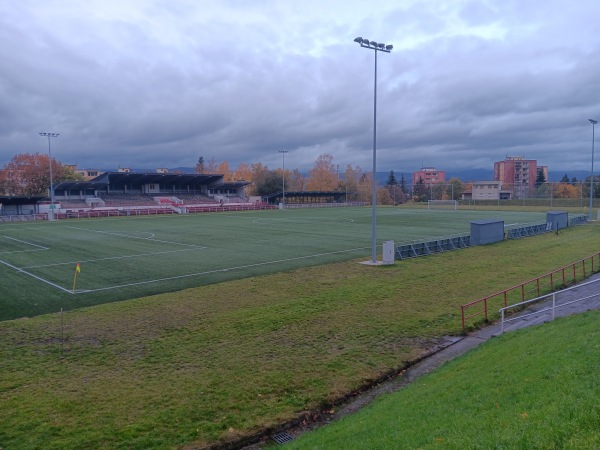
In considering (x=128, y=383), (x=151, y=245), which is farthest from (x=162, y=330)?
(x=151, y=245)

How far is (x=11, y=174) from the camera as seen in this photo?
106m

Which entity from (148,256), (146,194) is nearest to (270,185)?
(146,194)

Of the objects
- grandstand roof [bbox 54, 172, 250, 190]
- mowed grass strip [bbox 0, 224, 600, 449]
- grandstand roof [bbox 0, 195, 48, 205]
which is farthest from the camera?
grandstand roof [bbox 54, 172, 250, 190]

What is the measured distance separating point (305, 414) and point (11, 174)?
115905mm

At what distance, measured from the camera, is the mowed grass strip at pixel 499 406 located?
5777 millimetres

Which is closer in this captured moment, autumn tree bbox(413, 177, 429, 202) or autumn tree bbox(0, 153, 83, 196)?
autumn tree bbox(0, 153, 83, 196)

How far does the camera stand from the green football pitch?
2078 cm

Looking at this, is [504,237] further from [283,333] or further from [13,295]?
[13,295]

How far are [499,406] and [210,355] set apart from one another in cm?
758

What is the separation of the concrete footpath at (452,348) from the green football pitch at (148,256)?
1215cm

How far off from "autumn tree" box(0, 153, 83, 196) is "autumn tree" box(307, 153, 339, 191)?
77.3 m

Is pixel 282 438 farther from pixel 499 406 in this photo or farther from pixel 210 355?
pixel 210 355

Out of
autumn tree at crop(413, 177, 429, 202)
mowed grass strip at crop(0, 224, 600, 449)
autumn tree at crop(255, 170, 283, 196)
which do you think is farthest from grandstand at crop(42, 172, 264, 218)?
mowed grass strip at crop(0, 224, 600, 449)

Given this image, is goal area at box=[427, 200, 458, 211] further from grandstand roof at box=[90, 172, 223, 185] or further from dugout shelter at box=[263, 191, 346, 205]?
grandstand roof at box=[90, 172, 223, 185]
